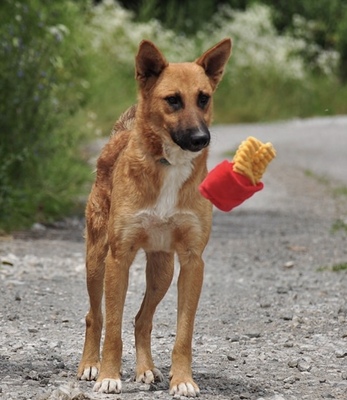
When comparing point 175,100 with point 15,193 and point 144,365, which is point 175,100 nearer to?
point 144,365

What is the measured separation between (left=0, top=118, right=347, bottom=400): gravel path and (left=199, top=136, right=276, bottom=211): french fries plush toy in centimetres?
91

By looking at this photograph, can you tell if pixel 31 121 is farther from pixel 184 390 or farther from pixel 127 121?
pixel 184 390

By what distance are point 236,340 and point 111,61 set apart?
17.4 m

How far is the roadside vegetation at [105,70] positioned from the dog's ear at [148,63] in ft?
14.2

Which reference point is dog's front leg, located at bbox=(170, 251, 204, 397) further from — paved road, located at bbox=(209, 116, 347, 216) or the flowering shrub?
the flowering shrub

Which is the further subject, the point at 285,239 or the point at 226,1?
the point at 226,1

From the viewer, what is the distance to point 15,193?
34.2 feet

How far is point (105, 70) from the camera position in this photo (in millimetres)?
20297

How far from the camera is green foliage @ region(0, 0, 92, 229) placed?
10484 millimetres

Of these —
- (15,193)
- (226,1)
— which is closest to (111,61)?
(226,1)

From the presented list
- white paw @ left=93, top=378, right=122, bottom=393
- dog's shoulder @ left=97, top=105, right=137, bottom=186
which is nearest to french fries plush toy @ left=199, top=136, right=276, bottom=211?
dog's shoulder @ left=97, top=105, right=137, bottom=186

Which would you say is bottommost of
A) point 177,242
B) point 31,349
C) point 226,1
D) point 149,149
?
point 31,349

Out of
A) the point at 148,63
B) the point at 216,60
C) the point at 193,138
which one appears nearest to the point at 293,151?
the point at 216,60

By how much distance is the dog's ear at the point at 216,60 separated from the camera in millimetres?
5742
